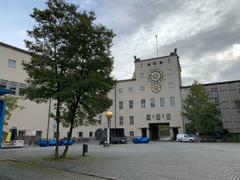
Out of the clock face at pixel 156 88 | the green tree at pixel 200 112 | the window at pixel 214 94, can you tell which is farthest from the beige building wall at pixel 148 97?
the window at pixel 214 94

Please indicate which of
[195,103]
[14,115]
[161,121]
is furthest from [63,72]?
[161,121]

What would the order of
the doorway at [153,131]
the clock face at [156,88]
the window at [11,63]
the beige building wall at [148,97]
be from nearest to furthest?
the window at [11,63] → the beige building wall at [148,97] → the clock face at [156,88] → the doorway at [153,131]

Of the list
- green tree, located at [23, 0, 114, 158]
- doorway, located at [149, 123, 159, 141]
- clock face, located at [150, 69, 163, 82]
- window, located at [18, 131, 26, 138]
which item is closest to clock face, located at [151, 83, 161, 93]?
clock face, located at [150, 69, 163, 82]

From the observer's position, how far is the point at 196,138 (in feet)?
140

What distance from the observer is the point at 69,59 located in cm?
1415

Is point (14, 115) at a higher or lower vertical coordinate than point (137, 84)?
lower

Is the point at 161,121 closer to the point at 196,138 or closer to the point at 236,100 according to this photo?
the point at 196,138

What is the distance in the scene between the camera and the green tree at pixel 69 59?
537 inches

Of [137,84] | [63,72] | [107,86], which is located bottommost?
[107,86]

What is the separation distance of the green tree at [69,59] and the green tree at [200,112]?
103ft

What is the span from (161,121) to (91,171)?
40847 mm

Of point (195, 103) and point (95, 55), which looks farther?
point (195, 103)

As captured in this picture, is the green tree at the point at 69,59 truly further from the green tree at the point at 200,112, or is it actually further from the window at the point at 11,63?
the green tree at the point at 200,112

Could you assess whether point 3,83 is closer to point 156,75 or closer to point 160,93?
Answer: point 160,93
